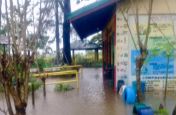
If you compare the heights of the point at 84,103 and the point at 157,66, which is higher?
the point at 157,66

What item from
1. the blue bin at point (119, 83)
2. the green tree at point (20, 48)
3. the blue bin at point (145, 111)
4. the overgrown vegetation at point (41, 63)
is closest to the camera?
the green tree at point (20, 48)

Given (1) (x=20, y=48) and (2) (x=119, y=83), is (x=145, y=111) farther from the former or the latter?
(2) (x=119, y=83)

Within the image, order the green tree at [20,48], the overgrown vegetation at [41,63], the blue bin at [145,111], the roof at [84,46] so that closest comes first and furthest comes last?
the green tree at [20,48]
the overgrown vegetation at [41,63]
the blue bin at [145,111]
the roof at [84,46]

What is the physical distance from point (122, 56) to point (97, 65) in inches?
1039

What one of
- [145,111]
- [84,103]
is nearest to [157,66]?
[84,103]

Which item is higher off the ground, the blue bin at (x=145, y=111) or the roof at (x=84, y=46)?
the roof at (x=84, y=46)

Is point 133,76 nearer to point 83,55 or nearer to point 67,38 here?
point 67,38

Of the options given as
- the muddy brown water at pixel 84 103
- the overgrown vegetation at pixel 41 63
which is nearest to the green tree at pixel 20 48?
the overgrown vegetation at pixel 41 63

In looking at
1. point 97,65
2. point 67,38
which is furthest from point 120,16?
point 97,65

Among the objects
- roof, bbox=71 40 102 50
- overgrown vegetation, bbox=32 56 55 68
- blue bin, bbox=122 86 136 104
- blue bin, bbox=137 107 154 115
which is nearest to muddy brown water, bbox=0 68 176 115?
blue bin, bbox=122 86 136 104

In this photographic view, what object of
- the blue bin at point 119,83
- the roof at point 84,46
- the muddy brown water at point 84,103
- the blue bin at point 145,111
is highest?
the roof at point 84,46

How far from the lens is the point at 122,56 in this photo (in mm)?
14094

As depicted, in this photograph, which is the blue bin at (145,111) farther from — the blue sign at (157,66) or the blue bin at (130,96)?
the blue sign at (157,66)

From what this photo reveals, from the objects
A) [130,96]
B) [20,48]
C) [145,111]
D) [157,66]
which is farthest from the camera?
[157,66]
